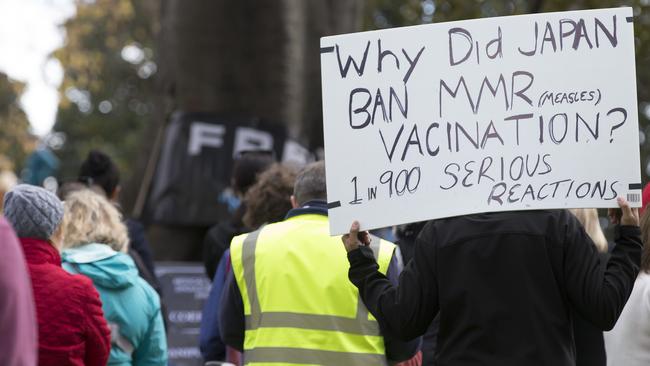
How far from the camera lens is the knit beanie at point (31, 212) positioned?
4.25m

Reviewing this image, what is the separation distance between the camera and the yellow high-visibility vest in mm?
4414

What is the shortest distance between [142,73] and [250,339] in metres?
34.0

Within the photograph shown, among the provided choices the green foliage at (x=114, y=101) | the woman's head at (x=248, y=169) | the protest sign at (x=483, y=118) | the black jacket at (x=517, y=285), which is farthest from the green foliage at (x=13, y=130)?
the black jacket at (x=517, y=285)

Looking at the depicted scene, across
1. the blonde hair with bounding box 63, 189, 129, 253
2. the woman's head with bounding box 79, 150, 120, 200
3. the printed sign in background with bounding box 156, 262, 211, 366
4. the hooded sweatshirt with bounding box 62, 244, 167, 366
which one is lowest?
the printed sign in background with bounding box 156, 262, 211, 366

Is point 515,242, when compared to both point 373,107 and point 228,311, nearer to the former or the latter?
point 373,107

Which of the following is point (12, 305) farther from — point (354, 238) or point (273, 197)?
point (273, 197)

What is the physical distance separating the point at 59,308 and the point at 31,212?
0.39m

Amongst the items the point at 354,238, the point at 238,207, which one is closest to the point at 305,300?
the point at 354,238

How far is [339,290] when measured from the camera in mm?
4445

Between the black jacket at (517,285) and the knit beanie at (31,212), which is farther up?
the knit beanie at (31,212)

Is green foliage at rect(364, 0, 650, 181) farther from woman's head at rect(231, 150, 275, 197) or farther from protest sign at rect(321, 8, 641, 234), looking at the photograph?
protest sign at rect(321, 8, 641, 234)

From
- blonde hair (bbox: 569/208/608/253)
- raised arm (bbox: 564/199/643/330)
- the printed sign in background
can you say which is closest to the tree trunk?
the printed sign in background

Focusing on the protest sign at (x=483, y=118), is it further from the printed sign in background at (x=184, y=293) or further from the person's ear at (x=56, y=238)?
the printed sign in background at (x=184, y=293)

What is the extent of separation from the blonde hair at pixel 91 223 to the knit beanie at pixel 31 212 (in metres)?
1.03
